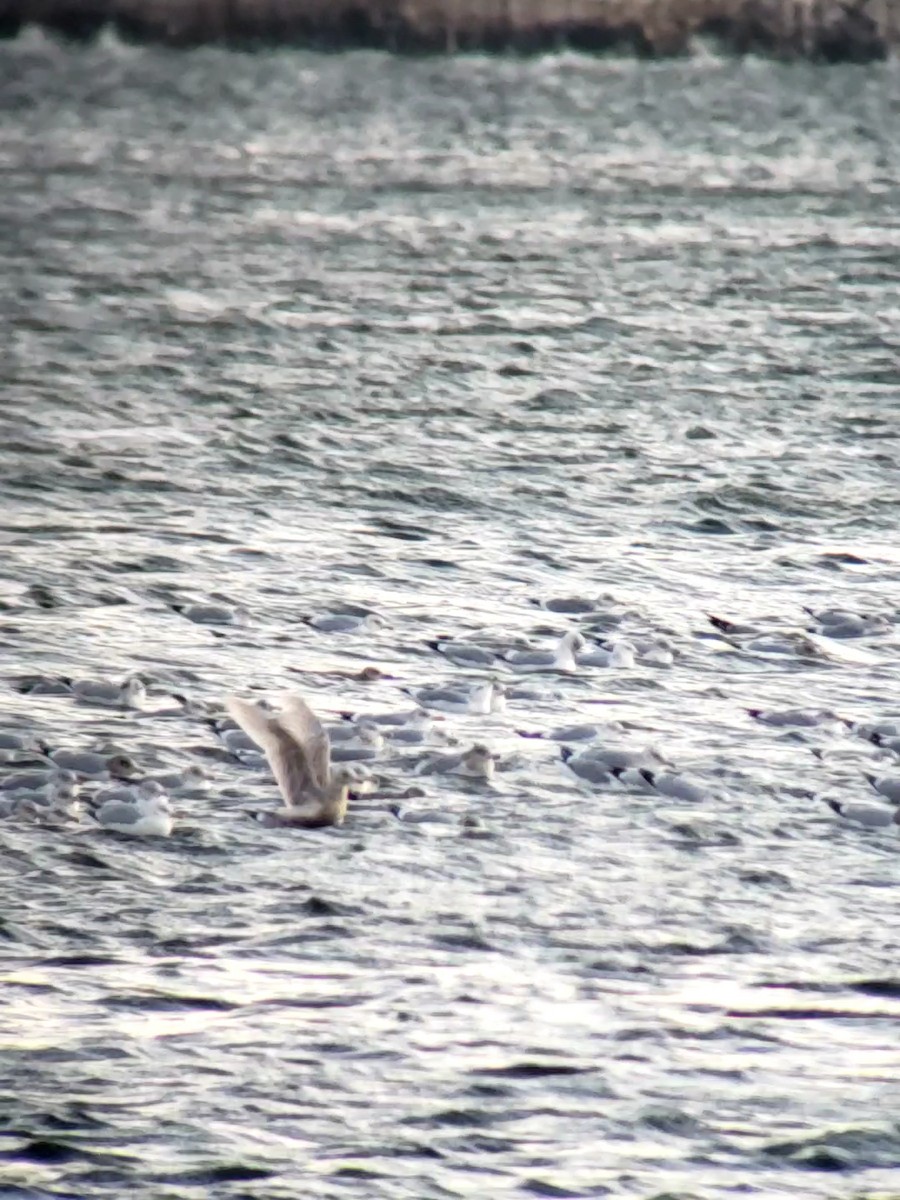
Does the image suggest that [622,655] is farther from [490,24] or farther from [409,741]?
[490,24]

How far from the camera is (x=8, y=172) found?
48.7 m

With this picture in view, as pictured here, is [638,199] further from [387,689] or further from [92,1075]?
[92,1075]

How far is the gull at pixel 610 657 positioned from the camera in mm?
17109

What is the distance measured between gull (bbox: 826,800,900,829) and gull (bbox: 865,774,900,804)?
0.69 ft

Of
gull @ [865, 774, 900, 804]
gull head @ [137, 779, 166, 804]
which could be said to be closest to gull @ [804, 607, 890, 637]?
gull @ [865, 774, 900, 804]

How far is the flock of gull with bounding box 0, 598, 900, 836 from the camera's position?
13602mm

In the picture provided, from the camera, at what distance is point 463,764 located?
1449cm

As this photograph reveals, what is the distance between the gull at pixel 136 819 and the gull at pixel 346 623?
4809 millimetres

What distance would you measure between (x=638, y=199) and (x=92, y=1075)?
37.9m

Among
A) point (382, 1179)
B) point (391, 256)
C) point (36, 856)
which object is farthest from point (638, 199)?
point (382, 1179)

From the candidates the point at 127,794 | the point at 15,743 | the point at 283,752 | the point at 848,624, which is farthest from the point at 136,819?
the point at 848,624

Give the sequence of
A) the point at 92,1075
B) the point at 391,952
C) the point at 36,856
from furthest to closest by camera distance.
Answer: the point at 36,856
the point at 391,952
the point at 92,1075

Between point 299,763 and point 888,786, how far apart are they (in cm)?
331

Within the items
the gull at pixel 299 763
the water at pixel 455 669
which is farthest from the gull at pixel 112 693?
the gull at pixel 299 763
